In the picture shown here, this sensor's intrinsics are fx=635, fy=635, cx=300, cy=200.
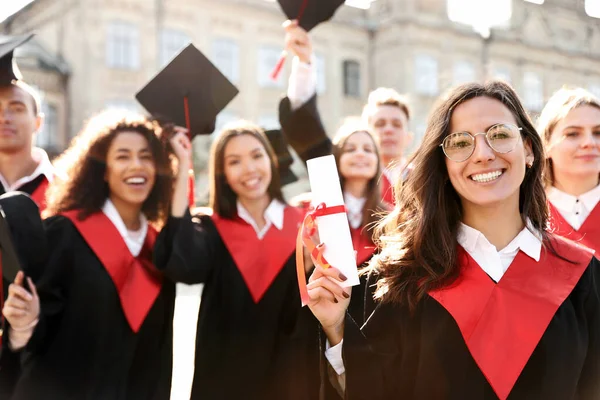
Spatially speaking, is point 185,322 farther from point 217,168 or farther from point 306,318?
point 306,318

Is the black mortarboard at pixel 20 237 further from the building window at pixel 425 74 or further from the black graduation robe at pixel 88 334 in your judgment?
the building window at pixel 425 74

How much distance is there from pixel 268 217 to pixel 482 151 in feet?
5.68

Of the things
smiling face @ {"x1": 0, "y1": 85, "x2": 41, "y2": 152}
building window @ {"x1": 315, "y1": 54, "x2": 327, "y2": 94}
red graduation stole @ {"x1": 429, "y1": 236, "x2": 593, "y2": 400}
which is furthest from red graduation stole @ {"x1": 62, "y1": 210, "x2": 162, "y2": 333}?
building window @ {"x1": 315, "y1": 54, "x2": 327, "y2": 94}

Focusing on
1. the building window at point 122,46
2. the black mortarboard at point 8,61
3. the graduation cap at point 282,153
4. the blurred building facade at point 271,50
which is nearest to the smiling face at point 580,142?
the graduation cap at point 282,153

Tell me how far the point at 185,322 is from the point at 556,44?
24417mm

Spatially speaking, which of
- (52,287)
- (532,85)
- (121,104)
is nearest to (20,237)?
(52,287)

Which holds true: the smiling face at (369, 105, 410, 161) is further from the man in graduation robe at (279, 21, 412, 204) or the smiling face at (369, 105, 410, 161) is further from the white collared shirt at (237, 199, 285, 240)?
the white collared shirt at (237, 199, 285, 240)

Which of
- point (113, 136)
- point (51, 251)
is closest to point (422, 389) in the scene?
point (51, 251)

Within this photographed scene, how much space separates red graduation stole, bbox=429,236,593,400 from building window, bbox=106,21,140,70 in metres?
21.3

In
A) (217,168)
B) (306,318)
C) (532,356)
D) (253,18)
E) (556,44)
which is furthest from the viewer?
(556,44)

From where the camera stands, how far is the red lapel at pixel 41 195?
323 cm

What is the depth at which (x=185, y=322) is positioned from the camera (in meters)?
9.02

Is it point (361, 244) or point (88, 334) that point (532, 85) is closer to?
point (361, 244)

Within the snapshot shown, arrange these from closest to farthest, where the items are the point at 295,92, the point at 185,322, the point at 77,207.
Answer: the point at 77,207, the point at 295,92, the point at 185,322
